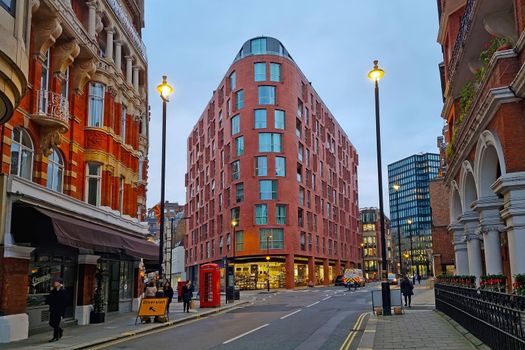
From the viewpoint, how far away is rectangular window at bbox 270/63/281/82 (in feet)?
239

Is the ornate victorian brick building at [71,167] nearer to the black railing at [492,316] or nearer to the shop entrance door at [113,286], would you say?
the shop entrance door at [113,286]

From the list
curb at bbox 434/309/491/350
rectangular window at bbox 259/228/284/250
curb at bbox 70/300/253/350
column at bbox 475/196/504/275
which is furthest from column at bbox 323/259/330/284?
column at bbox 475/196/504/275

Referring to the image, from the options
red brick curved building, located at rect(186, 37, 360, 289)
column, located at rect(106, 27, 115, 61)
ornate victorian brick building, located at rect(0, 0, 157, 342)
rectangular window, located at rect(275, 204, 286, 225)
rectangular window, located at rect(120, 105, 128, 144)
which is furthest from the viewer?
rectangular window, located at rect(275, 204, 286, 225)

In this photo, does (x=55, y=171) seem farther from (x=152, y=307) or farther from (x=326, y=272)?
(x=326, y=272)

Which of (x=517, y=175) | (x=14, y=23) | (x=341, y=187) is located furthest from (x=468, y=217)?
(x=341, y=187)

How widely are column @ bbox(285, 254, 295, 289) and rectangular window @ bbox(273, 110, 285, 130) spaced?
55.0 feet

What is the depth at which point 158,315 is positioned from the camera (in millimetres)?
21484

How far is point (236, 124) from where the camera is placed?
73.5 meters

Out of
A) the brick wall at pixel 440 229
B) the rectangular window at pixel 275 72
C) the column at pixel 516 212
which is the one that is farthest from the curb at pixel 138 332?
the rectangular window at pixel 275 72

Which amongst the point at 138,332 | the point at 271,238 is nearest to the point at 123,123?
the point at 138,332

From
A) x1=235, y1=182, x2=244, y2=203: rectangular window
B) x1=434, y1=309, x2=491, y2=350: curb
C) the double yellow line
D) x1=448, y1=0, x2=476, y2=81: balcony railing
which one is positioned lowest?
the double yellow line

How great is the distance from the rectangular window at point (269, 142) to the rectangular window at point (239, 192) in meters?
5.40

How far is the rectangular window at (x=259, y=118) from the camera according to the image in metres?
70.9

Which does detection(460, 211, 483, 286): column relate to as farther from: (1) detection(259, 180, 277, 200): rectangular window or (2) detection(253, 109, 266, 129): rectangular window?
(2) detection(253, 109, 266, 129): rectangular window
